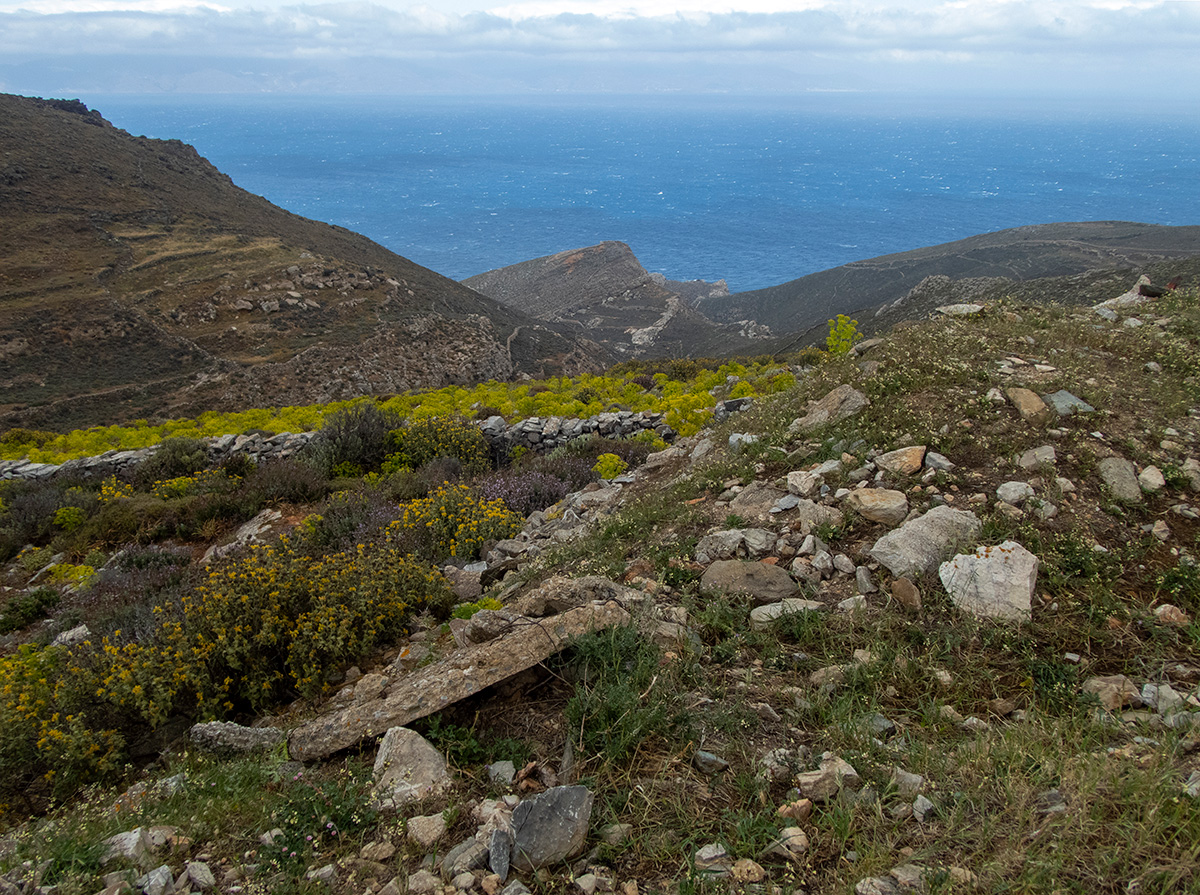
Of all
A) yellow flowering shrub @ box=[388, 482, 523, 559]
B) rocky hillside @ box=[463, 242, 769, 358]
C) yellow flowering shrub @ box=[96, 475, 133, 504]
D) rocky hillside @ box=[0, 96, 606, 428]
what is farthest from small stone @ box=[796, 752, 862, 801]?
rocky hillside @ box=[463, 242, 769, 358]

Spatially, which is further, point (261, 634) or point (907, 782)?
point (261, 634)

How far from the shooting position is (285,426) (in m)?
15.6

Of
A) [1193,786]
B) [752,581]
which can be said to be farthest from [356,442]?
[1193,786]

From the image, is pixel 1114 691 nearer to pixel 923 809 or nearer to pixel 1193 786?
pixel 1193 786

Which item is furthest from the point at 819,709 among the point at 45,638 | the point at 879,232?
the point at 879,232

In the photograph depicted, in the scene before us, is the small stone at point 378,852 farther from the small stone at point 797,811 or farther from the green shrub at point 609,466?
the green shrub at point 609,466

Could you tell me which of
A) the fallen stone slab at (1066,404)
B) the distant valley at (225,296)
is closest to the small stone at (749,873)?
the fallen stone slab at (1066,404)

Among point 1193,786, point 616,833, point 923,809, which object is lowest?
point 616,833

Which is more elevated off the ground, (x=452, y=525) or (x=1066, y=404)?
(x=1066, y=404)

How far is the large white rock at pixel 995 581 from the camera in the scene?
12.5ft

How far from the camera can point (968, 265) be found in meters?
78.6

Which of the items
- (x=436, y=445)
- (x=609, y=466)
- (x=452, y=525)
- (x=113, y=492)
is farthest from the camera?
(x=436, y=445)

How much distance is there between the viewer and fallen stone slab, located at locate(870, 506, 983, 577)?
4.19m

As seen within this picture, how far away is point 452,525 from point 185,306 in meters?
50.7
